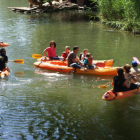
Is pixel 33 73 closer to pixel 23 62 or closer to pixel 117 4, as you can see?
pixel 23 62

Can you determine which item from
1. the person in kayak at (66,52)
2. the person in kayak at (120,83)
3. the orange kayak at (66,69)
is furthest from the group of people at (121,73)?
the person in kayak at (66,52)

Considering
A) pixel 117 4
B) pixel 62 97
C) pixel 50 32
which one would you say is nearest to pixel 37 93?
pixel 62 97

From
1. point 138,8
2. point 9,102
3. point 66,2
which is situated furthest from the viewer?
point 66,2

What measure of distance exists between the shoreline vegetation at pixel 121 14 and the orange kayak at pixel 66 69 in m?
7.16

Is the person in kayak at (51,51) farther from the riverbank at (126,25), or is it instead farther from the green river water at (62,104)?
the riverbank at (126,25)

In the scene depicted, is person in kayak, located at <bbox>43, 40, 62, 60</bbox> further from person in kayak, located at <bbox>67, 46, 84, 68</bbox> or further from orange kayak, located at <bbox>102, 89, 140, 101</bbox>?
orange kayak, located at <bbox>102, 89, 140, 101</bbox>

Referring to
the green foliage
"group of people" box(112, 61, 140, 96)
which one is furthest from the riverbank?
"group of people" box(112, 61, 140, 96)

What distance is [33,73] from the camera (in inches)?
388

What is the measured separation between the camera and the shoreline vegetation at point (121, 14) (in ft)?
52.5

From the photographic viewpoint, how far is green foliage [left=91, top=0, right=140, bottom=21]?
16.0m

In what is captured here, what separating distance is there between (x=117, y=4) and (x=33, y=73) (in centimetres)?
950

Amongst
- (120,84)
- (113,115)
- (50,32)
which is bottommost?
(113,115)

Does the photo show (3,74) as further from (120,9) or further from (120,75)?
(120,9)

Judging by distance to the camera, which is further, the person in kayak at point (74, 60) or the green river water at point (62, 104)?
the person in kayak at point (74, 60)
